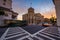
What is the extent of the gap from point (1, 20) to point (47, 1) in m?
8.90

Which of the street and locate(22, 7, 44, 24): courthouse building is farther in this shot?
locate(22, 7, 44, 24): courthouse building

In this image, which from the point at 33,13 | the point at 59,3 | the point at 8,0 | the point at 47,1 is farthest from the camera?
the point at 33,13

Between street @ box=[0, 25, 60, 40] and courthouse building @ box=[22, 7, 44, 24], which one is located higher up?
courthouse building @ box=[22, 7, 44, 24]

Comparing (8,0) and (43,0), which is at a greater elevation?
(8,0)

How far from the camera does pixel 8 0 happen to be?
66.6 feet

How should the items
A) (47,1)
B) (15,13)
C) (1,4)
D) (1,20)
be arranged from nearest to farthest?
1. (47,1)
2. (1,20)
3. (1,4)
4. (15,13)

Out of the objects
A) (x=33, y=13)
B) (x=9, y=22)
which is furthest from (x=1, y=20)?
(x=33, y=13)

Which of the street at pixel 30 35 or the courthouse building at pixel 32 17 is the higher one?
the courthouse building at pixel 32 17

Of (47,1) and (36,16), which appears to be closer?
(47,1)

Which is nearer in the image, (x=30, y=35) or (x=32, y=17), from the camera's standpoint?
(x=30, y=35)

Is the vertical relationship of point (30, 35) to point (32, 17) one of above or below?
below

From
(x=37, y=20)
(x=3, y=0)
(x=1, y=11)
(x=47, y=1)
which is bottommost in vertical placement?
(x=37, y=20)

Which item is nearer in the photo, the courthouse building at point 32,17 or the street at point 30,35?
the street at point 30,35

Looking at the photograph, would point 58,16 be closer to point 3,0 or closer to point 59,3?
point 59,3
